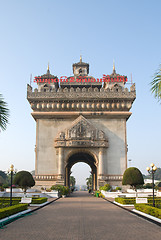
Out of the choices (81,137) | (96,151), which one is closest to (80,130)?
(81,137)

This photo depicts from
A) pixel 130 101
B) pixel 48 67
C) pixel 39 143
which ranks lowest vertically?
pixel 39 143

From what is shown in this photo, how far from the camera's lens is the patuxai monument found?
37500mm

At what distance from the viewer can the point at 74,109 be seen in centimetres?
3984

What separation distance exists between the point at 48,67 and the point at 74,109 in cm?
1258

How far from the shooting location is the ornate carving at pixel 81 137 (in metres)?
37.5

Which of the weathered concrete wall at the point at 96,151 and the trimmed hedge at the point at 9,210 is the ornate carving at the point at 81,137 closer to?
the weathered concrete wall at the point at 96,151

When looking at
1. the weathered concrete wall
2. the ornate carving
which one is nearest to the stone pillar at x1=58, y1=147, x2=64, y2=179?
the weathered concrete wall

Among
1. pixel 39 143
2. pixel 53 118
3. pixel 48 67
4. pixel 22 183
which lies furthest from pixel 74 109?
pixel 22 183

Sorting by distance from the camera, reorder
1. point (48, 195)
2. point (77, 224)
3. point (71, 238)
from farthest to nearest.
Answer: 1. point (48, 195)
2. point (77, 224)
3. point (71, 238)

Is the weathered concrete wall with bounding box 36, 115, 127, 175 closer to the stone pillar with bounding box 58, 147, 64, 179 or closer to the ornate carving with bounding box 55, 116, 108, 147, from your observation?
the stone pillar with bounding box 58, 147, 64, 179

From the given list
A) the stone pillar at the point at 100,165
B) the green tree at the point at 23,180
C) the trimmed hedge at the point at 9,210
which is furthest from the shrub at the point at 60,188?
the trimmed hedge at the point at 9,210

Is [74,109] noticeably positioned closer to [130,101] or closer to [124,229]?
[130,101]

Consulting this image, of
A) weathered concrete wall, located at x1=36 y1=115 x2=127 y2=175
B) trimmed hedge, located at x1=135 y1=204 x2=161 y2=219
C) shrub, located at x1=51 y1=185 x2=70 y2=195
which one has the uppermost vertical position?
weathered concrete wall, located at x1=36 y1=115 x2=127 y2=175

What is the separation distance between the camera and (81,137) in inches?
1484
